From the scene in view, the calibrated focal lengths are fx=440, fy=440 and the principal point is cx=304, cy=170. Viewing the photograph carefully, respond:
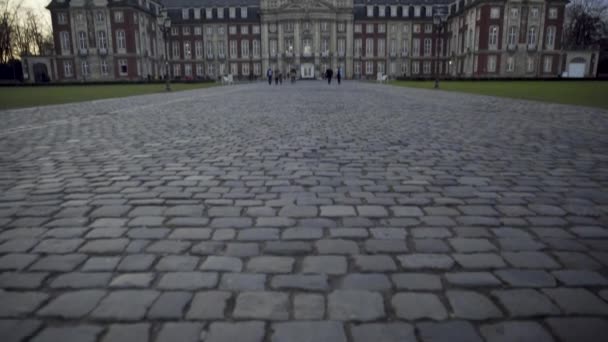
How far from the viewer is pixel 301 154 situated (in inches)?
268

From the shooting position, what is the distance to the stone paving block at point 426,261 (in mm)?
2861

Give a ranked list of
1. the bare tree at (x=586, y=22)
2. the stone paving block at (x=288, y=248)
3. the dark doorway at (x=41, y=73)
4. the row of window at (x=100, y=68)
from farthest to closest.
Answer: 1. the bare tree at (x=586, y=22)
2. the row of window at (x=100, y=68)
3. the dark doorway at (x=41, y=73)
4. the stone paving block at (x=288, y=248)

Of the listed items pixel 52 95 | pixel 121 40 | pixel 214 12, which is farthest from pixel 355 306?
pixel 214 12

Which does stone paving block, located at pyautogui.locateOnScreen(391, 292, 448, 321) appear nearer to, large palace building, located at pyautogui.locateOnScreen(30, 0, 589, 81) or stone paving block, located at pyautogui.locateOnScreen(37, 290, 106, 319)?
stone paving block, located at pyautogui.locateOnScreen(37, 290, 106, 319)

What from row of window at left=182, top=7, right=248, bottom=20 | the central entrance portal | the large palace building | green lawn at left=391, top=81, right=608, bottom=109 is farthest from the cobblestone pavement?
row of window at left=182, top=7, right=248, bottom=20

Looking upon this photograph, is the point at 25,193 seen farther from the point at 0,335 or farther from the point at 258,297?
the point at 258,297

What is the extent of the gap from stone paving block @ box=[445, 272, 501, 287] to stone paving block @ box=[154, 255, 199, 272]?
163cm

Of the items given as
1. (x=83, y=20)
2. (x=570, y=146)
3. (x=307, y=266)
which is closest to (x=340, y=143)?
(x=570, y=146)

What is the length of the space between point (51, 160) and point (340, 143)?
4573 millimetres

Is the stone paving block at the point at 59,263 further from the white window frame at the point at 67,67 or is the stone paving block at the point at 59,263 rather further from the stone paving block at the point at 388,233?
the white window frame at the point at 67,67

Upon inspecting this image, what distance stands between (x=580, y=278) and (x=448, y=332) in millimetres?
1142

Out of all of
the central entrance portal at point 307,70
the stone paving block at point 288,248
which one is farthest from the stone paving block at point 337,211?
the central entrance portal at point 307,70

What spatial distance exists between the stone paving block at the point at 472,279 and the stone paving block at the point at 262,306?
1.03 m

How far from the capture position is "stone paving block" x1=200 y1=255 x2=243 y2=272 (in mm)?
2824
